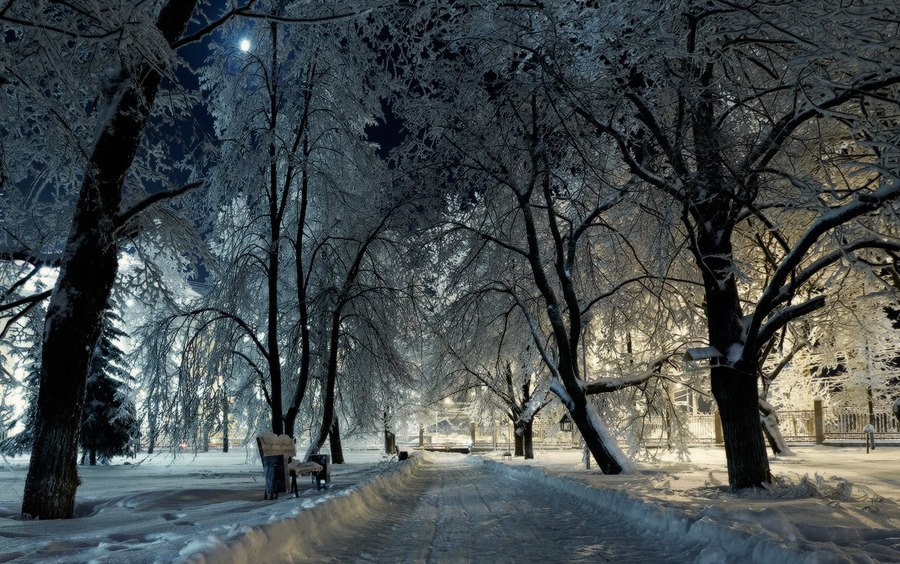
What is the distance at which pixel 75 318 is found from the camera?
798 centimetres

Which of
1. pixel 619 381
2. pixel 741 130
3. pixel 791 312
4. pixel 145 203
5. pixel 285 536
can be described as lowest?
pixel 285 536

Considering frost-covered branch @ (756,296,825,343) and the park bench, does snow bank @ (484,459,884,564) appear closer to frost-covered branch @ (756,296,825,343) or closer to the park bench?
frost-covered branch @ (756,296,825,343)

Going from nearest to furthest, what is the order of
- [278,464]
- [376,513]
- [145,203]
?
1. [145,203]
2. [376,513]
3. [278,464]

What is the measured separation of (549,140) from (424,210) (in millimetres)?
3420

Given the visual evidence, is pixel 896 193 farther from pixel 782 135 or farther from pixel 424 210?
pixel 424 210

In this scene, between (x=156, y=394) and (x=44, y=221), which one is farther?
(x=156, y=394)

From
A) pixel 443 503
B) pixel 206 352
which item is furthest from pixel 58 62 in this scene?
pixel 206 352

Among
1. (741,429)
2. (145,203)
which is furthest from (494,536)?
(145,203)

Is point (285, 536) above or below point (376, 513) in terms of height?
above

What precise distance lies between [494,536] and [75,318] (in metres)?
5.83

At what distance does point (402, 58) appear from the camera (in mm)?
13750

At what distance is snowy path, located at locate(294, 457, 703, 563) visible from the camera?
5809mm

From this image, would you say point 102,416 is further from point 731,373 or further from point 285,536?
point 731,373

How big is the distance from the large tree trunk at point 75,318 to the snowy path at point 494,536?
3.70m
